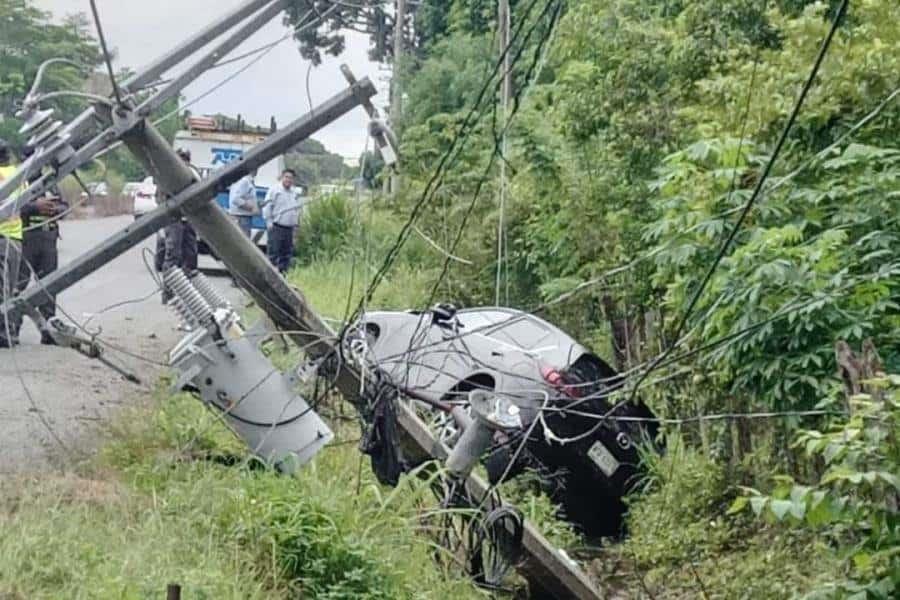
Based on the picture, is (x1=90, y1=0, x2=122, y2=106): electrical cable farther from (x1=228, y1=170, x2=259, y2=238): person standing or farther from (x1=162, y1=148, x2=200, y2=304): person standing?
(x1=228, y1=170, x2=259, y2=238): person standing

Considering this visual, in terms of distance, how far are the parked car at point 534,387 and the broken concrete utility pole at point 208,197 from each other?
308mm

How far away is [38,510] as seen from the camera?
595 centimetres

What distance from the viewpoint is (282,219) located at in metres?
17.5

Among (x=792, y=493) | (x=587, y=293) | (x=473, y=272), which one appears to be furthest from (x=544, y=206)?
(x=792, y=493)

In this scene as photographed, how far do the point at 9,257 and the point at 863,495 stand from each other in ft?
21.4

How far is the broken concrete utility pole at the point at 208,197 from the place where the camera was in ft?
23.3

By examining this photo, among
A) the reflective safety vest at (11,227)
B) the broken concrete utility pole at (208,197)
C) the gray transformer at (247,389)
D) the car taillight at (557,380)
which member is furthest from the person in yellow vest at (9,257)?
the car taillight at (557,380)

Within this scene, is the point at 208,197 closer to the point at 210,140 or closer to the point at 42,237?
the point at 42,237

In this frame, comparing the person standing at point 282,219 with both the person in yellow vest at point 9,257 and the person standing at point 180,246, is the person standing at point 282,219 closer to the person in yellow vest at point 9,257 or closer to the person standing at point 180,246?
the person standing at point 180,246

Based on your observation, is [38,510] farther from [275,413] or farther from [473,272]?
[473,272]

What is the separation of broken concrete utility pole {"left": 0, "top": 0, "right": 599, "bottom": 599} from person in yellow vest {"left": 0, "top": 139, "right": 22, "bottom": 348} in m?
0.33

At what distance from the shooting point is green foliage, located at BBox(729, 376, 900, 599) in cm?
445

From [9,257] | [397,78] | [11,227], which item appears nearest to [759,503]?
[9,257]

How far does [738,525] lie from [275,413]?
294cm
